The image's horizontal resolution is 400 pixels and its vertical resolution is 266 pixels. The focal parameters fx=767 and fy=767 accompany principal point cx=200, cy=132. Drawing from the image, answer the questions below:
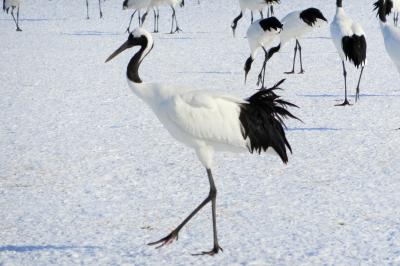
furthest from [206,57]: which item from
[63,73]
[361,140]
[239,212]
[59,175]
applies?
[239,212]

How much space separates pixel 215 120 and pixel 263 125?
1.05 feet

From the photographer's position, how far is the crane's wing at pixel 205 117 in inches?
196

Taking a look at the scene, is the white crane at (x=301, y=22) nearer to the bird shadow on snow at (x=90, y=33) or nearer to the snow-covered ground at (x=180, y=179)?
the snow-covered ground at (x=180, y=179)

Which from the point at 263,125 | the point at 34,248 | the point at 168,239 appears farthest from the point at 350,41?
the point at 34,248

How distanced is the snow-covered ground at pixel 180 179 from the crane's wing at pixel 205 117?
75cm

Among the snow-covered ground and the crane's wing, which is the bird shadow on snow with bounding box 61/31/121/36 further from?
the crane's wing

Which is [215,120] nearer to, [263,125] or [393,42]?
[263,125]

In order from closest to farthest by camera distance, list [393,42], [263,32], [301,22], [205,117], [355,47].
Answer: [205,117]
[393,42]
[355,47]
[263,32]
[301,22]

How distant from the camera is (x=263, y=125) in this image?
5.07m

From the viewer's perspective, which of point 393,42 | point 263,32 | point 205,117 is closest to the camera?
point 205,117

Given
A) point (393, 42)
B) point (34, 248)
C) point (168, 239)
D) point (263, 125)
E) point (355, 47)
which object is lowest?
point (34, 248)

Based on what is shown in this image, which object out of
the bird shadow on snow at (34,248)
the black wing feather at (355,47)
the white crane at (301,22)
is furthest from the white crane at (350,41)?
the bird shadow on snow at (34,248)

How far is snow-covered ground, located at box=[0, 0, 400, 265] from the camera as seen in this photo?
5090 mm

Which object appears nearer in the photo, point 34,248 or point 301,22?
point 34,248
